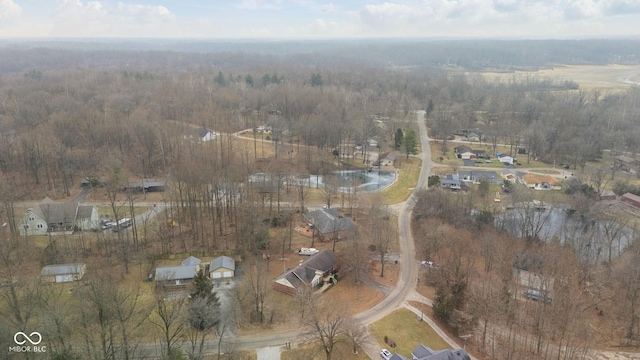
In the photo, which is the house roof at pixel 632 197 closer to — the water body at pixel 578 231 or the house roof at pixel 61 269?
the water body at pixel 578 231

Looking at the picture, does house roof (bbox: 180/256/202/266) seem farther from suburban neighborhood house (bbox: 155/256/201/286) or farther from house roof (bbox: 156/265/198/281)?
house roof (bbox: 156/265/198/281)

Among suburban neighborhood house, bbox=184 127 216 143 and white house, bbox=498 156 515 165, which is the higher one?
suburban neighborhood house, bbox=184 127 216 143

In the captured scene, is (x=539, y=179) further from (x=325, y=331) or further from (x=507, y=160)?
(x=325, y=331)

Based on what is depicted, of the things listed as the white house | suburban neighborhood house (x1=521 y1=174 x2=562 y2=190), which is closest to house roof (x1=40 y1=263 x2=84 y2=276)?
suburban neighborhood house (x1=521 y1=174 x2=562 y2=190)

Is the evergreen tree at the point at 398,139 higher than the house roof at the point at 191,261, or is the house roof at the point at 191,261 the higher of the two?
the evergreen tree at the point at 398,139

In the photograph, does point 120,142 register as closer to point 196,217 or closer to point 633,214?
point 196,217

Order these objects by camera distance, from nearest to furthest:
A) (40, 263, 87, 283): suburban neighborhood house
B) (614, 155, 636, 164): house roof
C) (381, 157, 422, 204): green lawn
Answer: (40, 263, 87, 283): suburban neighborhood house
(381, 157, 422, 204): green lawn
(614, 155, 636, 164): house roof

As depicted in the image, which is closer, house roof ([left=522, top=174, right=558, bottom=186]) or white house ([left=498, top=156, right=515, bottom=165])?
house roof ([left=522, top=174, right=558, bottom=186])

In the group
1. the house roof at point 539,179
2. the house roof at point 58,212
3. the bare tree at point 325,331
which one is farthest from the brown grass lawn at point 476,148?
the house roof at point 58,212

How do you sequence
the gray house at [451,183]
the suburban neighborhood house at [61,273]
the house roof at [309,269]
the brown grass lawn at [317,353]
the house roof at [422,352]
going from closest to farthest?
1. the house roof at [422,352]
2. the brown grass lawn at [317,353]
3. the house roof at [309,269]
4. the suburban neighborhood house at [61,273]
5. the gray house at [451,183]
